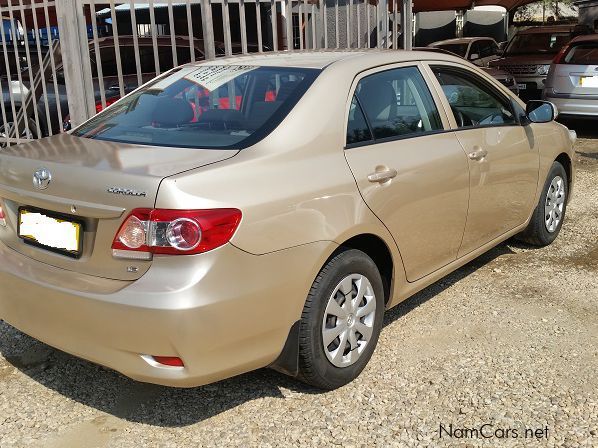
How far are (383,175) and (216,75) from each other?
109cm

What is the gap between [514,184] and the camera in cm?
443

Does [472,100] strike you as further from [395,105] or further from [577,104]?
[577,104]

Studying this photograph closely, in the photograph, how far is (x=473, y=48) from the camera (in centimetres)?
1523

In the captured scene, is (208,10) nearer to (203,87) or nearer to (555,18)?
(203,87)

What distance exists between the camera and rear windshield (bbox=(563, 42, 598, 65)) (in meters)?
9.79

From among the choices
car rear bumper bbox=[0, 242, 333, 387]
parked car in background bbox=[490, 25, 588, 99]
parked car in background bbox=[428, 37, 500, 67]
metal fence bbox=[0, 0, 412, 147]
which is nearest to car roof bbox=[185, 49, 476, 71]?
car rear bumper bbox=[0, 242, 333, 387]

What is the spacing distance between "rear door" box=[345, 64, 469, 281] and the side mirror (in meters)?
1.09

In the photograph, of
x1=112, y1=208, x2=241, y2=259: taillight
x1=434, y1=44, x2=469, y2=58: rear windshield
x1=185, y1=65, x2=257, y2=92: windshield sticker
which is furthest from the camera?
x1=434, y1=44, x2=469, y2=58: rear windshield

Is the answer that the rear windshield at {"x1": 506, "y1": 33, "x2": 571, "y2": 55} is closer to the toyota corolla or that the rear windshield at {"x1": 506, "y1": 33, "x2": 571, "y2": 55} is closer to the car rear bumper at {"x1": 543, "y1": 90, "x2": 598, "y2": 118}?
the car rear bumper at {"x1": 543, "y1": 90, "x2": 598, "y2": 118}

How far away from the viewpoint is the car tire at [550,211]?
16.3 feet

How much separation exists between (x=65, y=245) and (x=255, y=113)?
1.04 metres

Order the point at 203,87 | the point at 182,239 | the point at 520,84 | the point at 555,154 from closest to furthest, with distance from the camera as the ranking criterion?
the point at 182,239, the point at 203,87, the point at 555,154, the point at 520,84

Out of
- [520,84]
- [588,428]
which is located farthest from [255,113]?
[520,84]

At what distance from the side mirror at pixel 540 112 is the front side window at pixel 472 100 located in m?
0.21
